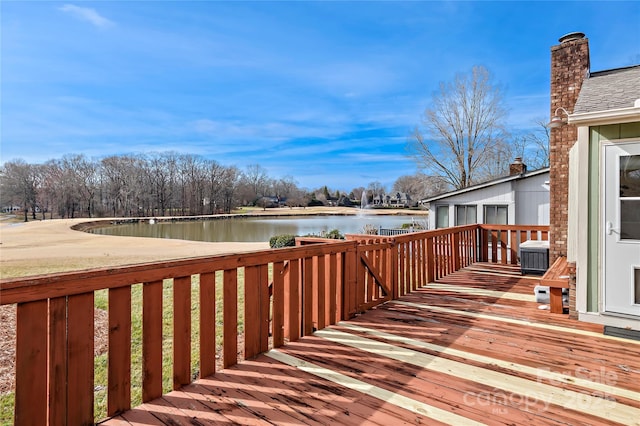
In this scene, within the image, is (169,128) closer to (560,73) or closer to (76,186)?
(76,186)

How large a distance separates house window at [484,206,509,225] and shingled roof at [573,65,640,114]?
707cm

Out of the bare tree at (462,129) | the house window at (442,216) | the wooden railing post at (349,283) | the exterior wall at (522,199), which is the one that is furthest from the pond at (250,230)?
the wooden railing post at (349,283)

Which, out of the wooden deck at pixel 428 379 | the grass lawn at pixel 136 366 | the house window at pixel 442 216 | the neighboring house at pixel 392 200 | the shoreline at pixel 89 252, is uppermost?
the neighboring house at pixel 392 200

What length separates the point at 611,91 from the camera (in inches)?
141

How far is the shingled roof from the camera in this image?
127 inches

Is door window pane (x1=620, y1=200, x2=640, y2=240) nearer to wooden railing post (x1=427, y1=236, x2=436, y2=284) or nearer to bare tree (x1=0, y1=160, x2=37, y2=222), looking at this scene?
wooden railing post (x1=427, y1=236, x2=436, y2=284)

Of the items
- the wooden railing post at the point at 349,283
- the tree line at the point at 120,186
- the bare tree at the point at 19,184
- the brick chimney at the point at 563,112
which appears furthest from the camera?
the tree line at the point at 120,186

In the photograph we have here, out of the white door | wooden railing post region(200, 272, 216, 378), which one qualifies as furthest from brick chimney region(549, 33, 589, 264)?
wooden railing post region(200, 272, 216, 378)

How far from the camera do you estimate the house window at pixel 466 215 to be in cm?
1163

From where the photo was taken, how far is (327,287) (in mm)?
3432

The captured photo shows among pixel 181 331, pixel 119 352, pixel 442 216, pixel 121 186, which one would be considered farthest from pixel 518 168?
pixel 121 186

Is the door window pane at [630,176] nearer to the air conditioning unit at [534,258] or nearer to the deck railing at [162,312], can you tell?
the deck railing at [162,312]

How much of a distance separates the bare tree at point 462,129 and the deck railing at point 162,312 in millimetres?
19308

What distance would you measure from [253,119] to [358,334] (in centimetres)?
5123
